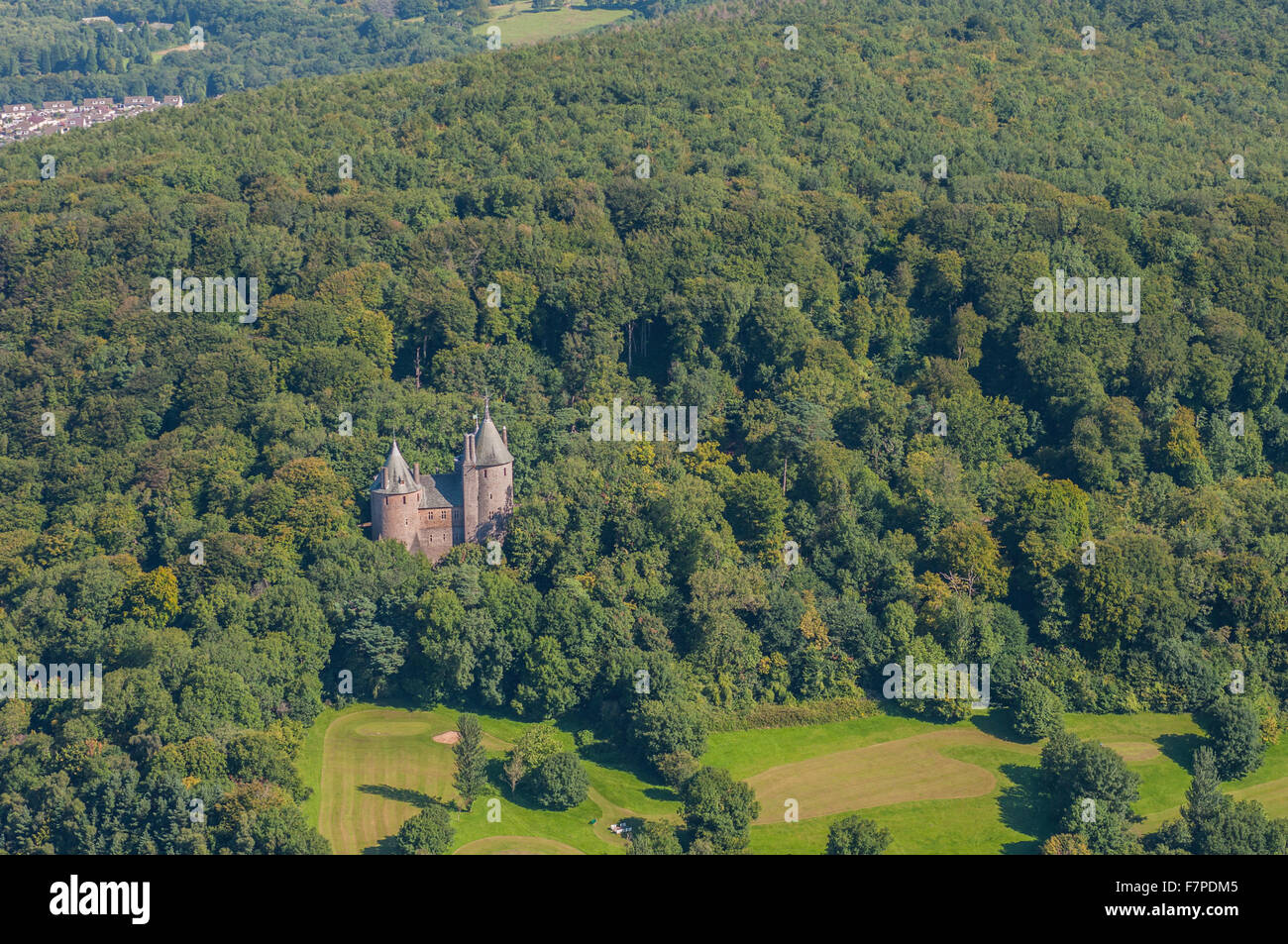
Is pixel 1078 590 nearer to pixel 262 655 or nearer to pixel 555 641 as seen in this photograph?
pixel 555 641

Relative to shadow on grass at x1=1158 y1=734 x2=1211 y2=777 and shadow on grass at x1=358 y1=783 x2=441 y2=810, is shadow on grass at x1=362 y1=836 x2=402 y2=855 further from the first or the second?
shadow on grass at x1=1158 y1=734 x2=1211 y2=777

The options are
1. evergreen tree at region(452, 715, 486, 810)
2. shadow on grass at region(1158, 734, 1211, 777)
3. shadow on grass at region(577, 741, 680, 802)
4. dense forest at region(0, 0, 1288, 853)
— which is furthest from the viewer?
dense forest at region(0, 0, 1288, 853)

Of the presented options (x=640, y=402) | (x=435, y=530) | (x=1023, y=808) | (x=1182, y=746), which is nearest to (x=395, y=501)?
(x=435, y=530)

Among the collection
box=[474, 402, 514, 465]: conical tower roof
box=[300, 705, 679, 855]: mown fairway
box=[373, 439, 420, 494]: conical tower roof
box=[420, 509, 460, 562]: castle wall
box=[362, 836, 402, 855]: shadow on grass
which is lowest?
box=[362, 836, 402, 855]: shadow on grass

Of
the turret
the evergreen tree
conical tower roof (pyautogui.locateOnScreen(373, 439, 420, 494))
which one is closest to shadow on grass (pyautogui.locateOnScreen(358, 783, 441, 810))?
the evergreen tree

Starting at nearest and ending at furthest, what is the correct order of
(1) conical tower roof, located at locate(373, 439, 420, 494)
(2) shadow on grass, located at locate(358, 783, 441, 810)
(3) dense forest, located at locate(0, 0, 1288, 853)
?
(2) shadow on grass, located at locate(358, 783, 441, 810)
(3) dense forest, located at locate(0, 0, 1288, 853)
(1) conical tower roof, located at locate(373, 439, 420, 494)

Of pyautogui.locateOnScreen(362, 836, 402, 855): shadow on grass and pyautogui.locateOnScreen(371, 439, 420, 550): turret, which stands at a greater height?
pyautogui.locateOnScreen(371, 439, 420, 550): turret
